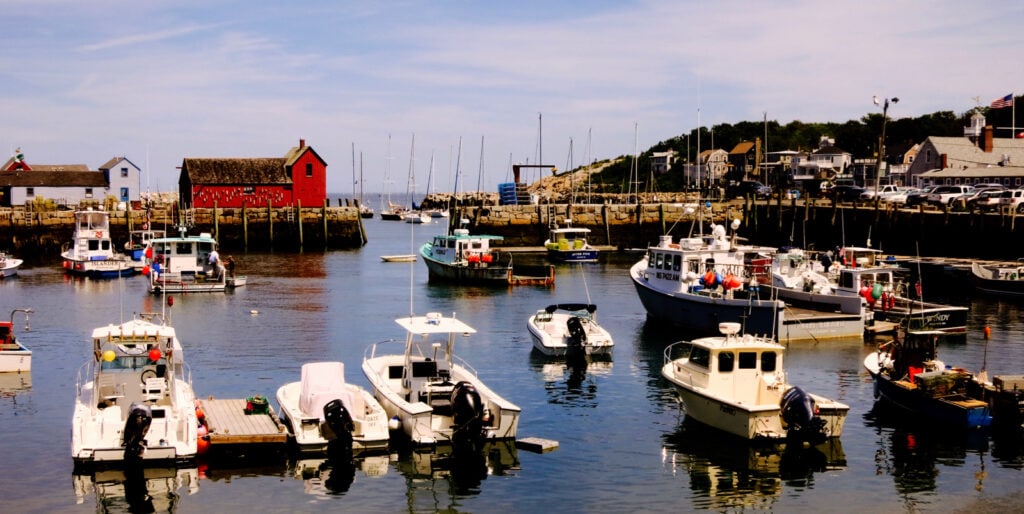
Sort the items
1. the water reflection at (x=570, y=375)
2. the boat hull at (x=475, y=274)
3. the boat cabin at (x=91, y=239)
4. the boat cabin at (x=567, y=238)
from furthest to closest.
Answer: the boat cabin at (x=567, y=238) < the boat cabin at (x=91, y=239) < the boat hull at (x=475, y=274) < the water reflection at (x=570, y=375)

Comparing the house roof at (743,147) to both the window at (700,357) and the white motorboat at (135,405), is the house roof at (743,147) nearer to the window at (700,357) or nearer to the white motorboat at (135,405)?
the window at (700,357)

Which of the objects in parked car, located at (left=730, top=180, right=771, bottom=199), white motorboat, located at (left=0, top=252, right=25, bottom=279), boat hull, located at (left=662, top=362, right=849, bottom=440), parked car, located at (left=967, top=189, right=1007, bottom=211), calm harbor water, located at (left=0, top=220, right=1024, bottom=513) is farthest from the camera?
parked car, located at (left=730, top=180, right=771, bottom=199)

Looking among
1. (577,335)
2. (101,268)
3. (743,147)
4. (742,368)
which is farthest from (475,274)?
(743,147)

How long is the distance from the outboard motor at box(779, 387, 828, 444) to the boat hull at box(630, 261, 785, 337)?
1102cm

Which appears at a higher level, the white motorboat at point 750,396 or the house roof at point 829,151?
the house roof at point 829,151

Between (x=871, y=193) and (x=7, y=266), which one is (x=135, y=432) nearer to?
(x=7, y=266)

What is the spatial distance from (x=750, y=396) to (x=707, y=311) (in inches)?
581

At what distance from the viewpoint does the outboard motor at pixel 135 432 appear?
912 inches

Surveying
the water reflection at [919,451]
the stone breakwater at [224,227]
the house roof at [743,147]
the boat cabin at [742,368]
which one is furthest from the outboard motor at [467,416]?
the house roof at [743,147]

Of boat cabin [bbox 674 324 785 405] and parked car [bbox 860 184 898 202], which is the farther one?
parked car [bbox 860 184 898 202]

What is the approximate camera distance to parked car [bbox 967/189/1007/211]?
223 feet

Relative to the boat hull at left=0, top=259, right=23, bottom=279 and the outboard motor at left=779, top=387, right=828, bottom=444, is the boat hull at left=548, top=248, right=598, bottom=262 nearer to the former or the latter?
the boat hull at left=0, top=259, right=23, bottom=279

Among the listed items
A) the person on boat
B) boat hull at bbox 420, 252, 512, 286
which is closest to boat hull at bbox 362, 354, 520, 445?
the person on boat

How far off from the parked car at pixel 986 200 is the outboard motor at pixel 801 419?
1785 inches
